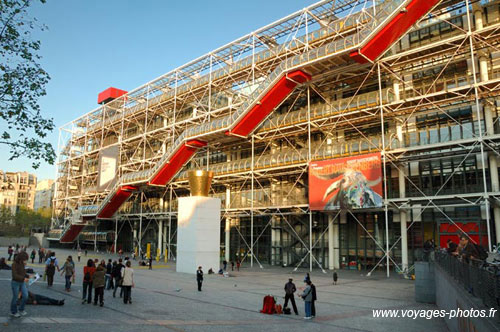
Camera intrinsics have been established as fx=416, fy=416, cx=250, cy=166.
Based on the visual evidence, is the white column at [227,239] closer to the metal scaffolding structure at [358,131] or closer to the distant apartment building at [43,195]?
the metal scaffolding structure at [358,131]

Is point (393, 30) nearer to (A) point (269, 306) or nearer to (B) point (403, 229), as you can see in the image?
(B) point (403, 229)

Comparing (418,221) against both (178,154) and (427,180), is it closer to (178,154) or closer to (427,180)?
(427,180)

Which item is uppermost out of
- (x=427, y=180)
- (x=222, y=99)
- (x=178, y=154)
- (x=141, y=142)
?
(x=222, y=99)

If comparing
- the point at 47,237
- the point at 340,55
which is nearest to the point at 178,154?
the point at 340,55

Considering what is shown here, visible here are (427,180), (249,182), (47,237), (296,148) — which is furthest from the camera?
(47,237)

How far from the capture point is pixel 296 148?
1312 inches

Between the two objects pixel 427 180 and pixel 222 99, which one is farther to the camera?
pixel 222 99

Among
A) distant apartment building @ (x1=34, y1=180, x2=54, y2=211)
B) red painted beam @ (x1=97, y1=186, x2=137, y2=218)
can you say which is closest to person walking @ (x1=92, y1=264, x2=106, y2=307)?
red painted beam @ (x1=97, y1=186, x2=137, y2=218)

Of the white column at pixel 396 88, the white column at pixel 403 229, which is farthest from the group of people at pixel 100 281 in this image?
the white column at pixel 396 88

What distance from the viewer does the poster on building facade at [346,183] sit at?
80.0 ft

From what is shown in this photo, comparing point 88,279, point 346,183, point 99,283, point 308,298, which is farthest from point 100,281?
point 346,183

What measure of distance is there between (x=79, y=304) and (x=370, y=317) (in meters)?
8.89

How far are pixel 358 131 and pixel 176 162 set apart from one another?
1617 centimetres

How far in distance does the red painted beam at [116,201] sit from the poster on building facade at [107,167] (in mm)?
3450
